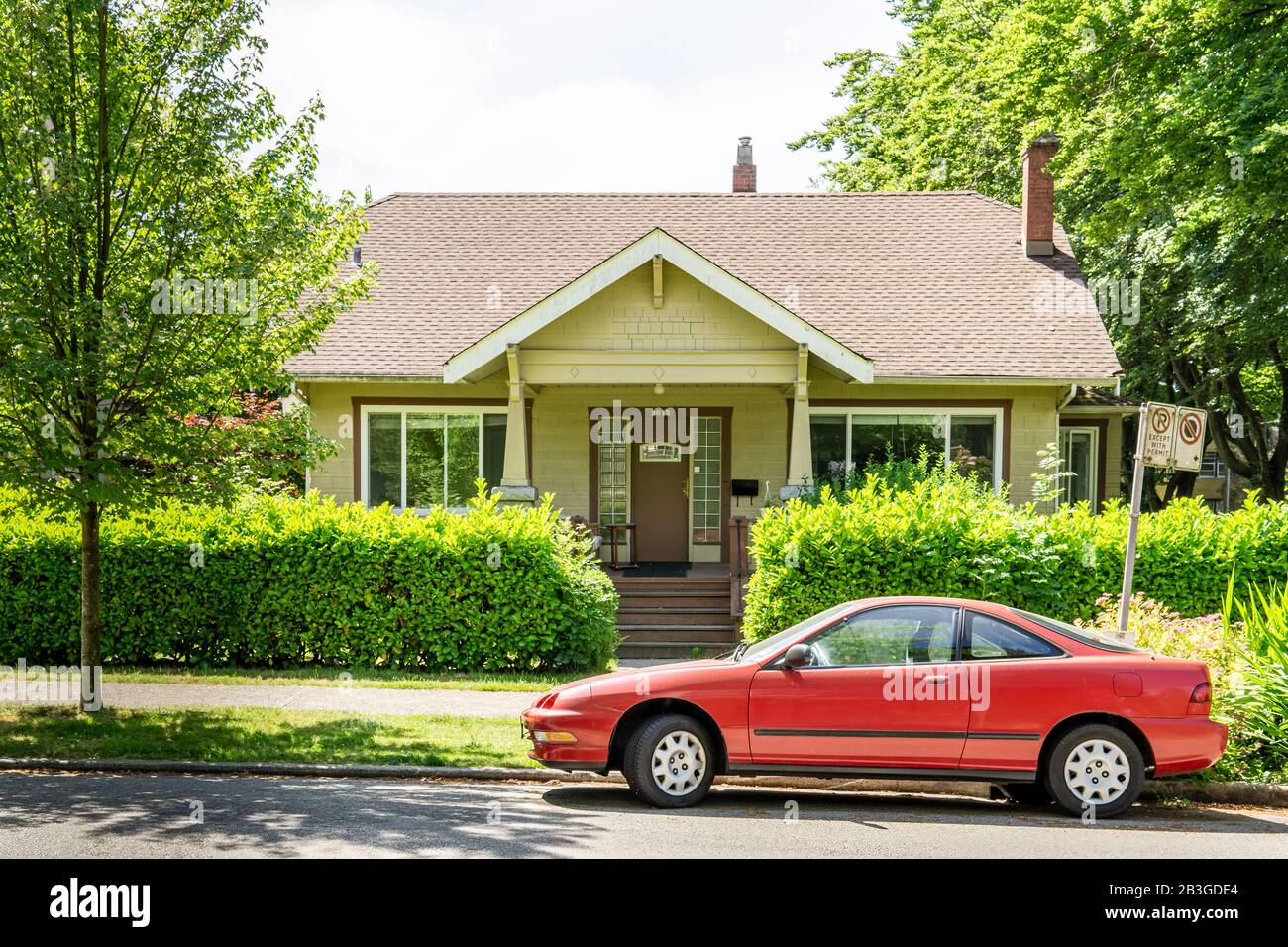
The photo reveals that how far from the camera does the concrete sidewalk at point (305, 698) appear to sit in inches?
431

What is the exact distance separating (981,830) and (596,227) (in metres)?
16.9

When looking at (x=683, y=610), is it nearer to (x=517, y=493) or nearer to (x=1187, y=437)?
(x=517, y=493)

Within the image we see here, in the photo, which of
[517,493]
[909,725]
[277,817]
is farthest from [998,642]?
[517,493]

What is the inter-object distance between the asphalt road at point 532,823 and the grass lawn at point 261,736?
0.43 m

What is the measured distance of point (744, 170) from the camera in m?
25.6

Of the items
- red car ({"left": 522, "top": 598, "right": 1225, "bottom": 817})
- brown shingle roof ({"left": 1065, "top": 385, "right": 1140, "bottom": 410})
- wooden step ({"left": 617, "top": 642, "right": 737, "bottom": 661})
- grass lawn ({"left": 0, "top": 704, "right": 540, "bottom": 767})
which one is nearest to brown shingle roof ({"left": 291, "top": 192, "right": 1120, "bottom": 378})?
brown shingle roof ({"left": 1065, "top": 385, "right": 1140, "bottom": 410})

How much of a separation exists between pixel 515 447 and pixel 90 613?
6.94 metres

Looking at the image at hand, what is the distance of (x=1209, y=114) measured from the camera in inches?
634

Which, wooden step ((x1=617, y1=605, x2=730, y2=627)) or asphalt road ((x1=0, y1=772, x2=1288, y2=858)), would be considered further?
wooden step ((x1=617, y1=605, x2=730, y2=627))

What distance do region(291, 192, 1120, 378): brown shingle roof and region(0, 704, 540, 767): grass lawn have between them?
27.4 ft

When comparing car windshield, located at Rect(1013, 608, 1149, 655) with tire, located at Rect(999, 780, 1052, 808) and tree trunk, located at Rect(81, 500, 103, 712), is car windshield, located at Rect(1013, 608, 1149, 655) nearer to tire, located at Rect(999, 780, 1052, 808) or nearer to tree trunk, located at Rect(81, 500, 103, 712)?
tire, located at Rect(999, 780, 1052, 808)

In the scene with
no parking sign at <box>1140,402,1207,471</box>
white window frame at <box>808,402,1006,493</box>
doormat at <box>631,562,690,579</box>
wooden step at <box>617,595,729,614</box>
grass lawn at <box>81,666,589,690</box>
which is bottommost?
grass lawn at <box>81,666,589,690</box>

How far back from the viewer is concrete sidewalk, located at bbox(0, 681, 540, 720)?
10945 mm

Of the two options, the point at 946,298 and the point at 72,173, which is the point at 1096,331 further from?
the point at 72,173
